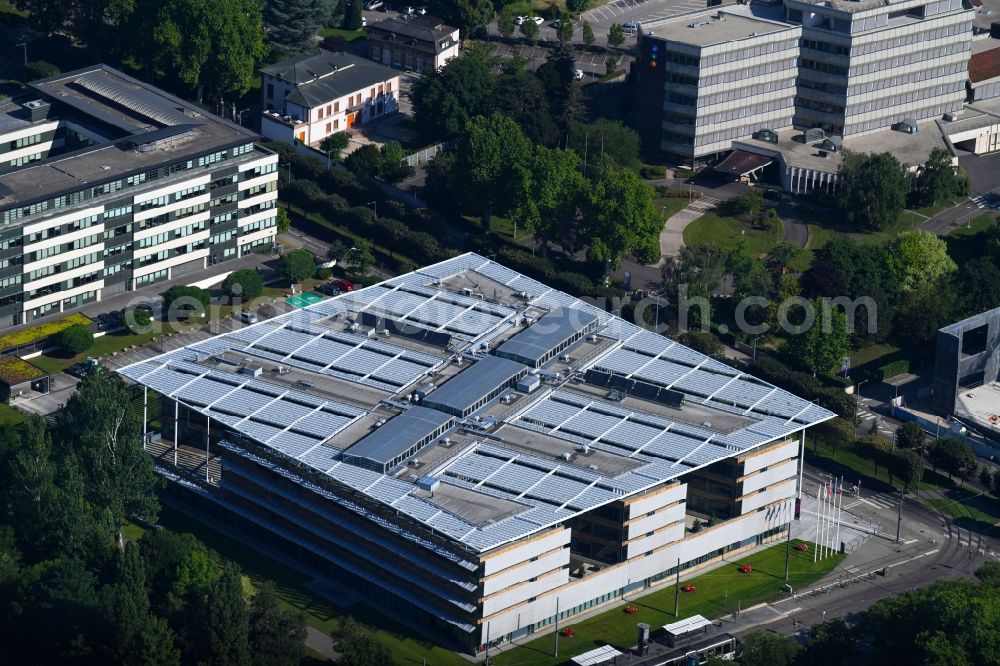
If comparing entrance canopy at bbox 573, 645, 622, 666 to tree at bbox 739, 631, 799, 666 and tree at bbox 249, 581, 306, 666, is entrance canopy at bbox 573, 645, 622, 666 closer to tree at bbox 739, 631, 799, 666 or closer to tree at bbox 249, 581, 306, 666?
tree at bbox 739, 631, 799, 666

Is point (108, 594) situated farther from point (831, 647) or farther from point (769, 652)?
point (831, 647)

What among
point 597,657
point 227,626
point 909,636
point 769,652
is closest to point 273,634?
point 227,626

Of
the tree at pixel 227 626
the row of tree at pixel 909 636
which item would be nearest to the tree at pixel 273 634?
the tree at pixel 227 626

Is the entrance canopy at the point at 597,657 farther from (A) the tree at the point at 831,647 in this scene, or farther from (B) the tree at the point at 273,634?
(B) the tree at the point at 273,634

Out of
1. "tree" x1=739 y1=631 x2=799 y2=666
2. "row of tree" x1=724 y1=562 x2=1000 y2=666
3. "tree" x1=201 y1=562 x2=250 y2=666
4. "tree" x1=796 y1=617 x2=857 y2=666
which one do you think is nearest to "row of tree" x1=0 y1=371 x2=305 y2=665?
"tree" x1=201 y1=562 x2=250 y2=666

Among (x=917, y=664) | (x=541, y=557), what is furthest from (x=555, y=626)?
(x=917, y=664)
